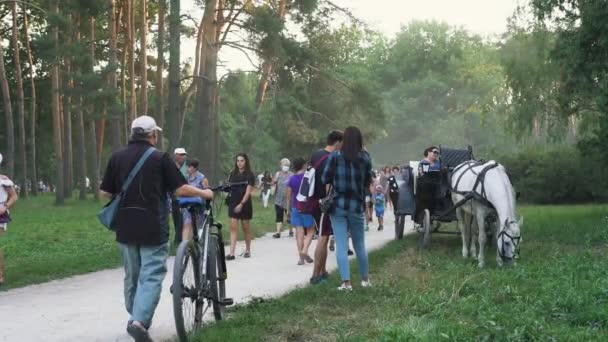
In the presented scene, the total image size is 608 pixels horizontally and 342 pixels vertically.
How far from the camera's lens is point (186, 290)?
6160 mm

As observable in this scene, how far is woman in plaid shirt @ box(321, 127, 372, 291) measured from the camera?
8547mm

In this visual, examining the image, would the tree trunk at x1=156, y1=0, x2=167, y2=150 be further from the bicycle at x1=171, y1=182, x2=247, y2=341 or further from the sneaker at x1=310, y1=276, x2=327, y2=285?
the bicycle at x1=171, y1=182, x2=247, y2=341

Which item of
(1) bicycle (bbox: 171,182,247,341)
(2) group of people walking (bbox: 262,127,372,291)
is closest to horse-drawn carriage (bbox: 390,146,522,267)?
(2) group of people walking (bbox: 262,127,372,291)

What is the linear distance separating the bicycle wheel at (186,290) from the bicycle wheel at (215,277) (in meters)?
0.26

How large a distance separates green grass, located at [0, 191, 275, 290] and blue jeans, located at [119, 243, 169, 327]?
432 centimetres

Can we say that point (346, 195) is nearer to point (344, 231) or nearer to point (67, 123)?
point (344, 231)

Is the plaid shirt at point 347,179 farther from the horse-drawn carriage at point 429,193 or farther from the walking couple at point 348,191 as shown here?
the horse-drawn carriage at point 429,193

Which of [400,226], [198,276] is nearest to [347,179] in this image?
[198,276]

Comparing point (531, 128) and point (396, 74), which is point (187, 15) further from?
point (396, 74)

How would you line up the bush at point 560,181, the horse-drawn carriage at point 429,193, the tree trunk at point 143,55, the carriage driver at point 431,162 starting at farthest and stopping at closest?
the tree trunk at point 143,55, the bush at point 560,181, the carriage driver at point 431,162, the horse-drawn carriage at point 429,193

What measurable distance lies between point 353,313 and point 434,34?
3119 inches

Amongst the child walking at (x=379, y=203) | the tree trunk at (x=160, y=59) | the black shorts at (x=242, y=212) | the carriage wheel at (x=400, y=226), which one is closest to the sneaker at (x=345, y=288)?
the black shorts at (x=242, y=212)

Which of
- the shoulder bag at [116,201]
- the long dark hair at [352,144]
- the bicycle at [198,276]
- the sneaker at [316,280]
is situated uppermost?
the long dark hair at [352,144]

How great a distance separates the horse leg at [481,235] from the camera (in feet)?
34.8
